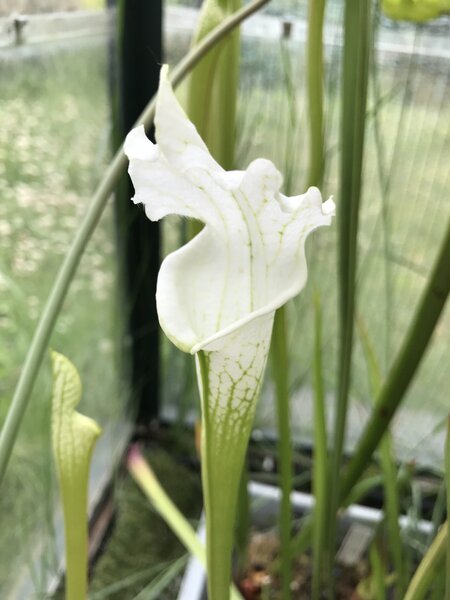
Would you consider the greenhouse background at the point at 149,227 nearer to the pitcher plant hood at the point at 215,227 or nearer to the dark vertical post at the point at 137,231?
the dark vertical post at the point at 137,231

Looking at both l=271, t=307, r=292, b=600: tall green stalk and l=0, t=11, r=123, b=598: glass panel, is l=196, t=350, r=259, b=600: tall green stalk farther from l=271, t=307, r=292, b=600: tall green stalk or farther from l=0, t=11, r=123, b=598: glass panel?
l=0, t=11, r=123, b=598: glass panel

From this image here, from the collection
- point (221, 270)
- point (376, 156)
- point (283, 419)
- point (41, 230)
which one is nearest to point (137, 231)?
point (41, 230)

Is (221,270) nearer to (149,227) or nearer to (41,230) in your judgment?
(41,230)

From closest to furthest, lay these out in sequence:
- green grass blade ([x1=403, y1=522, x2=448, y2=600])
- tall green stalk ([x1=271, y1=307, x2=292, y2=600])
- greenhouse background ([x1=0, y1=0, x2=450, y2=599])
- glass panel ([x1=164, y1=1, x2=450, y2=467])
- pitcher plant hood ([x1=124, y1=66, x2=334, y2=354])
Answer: pitcher plant hood ([x1=124, y1=66, x2=334, y2=354]) < green grass blade ([x1=403, y1=522, x2=448, y2=600]) < tall green stalk ([x1=271, y1=307, x2=292, y2=600]) < greenhouse background ([x1=0, y1=0, x2=450, y2=599]) < glass panel ([x1=164, y1=1, x2=450, y2=467])

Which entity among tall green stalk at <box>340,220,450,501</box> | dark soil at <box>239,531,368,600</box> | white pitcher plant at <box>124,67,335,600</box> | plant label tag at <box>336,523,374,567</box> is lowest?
dark soil at <box>239,531,368,600</box>

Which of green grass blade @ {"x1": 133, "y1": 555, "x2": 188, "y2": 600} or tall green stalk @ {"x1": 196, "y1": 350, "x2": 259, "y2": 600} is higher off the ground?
tall green stalk @ {"x1": 196, "y1": 350, "x2": 259, "y2": 600}

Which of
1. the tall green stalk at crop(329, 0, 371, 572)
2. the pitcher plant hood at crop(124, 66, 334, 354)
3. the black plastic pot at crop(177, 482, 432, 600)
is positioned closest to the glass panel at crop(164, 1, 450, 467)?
the black plastic pot at crop(177, 482, 432, 600)
